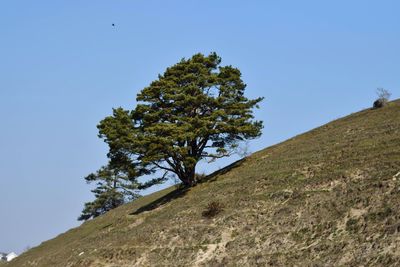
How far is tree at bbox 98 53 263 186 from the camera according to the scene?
161 ft

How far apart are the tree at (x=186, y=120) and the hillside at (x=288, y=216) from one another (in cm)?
278

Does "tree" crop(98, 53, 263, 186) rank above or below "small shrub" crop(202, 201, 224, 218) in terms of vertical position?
above

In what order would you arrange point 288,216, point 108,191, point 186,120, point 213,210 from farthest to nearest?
point 108,191, point 186,120, point 213,210, point 288,216

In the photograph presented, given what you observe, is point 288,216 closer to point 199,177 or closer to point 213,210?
point 213,210

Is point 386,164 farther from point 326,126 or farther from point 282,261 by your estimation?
point 326,126

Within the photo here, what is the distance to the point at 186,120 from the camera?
50.5 m

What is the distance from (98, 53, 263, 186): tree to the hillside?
2781 millimetres

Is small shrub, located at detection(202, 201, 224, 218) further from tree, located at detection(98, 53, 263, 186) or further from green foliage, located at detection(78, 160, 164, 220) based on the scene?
green foliage, located at detection(78, 160, 164, 220)

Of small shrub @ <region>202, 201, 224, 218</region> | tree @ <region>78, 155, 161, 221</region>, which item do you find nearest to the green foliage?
tree @ <region>78, 155, 161, 221</region>

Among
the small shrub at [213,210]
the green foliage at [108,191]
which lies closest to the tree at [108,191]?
the green foliage at [108,191]

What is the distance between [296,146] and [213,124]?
288 inches

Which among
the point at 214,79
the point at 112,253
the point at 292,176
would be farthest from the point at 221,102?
the point at 112,253

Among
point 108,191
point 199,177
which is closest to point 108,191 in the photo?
point 108,191

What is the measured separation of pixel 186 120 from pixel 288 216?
67.2ft
